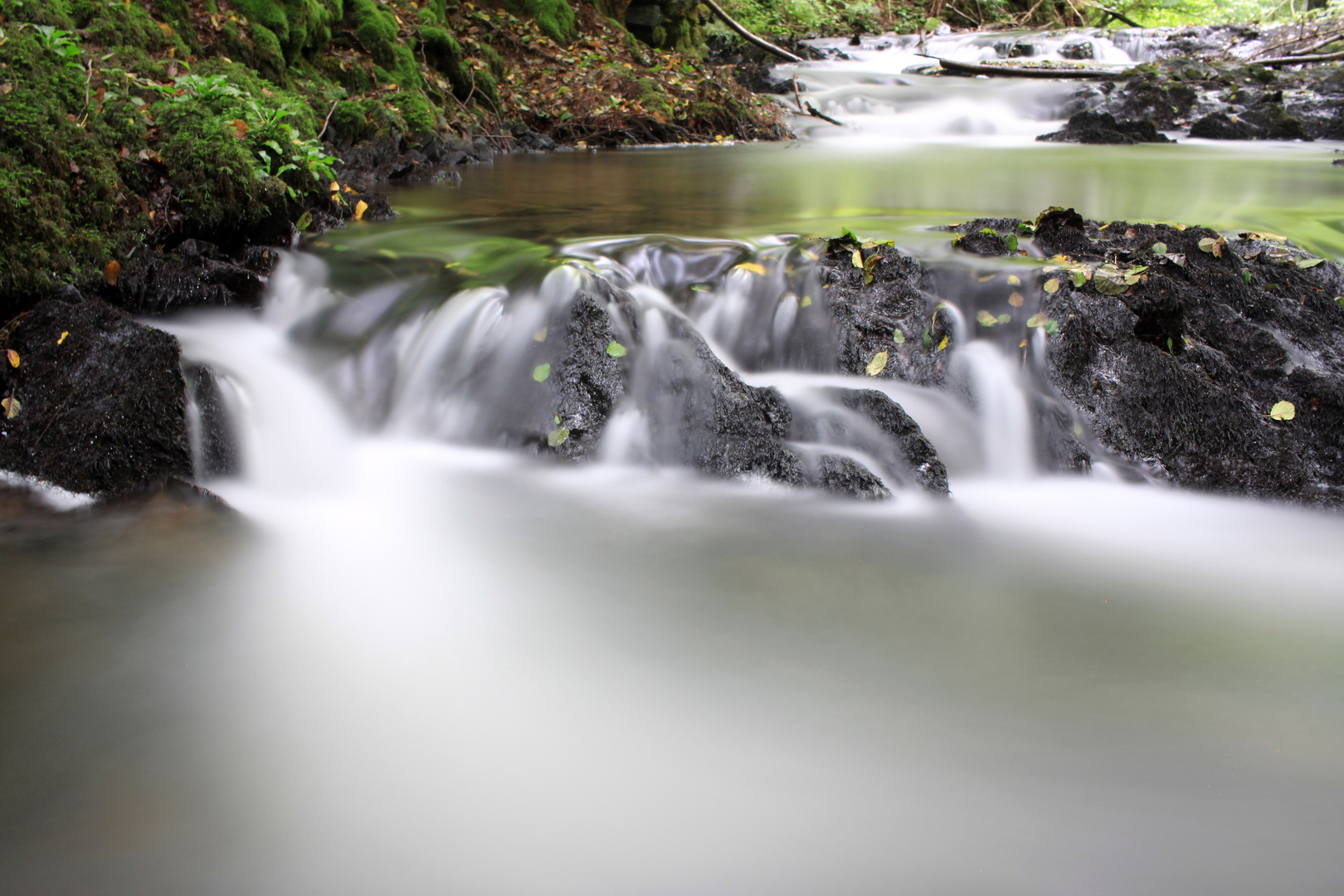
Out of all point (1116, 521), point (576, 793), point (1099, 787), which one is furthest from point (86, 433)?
point (1116, 521)

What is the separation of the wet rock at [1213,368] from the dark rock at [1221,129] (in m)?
8.75

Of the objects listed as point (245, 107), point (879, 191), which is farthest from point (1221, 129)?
point (245, 107)

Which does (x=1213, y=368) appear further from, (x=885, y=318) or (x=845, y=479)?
(x=845, y=479)

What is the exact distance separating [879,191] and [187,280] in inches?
200

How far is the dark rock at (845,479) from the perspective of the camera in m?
3.28

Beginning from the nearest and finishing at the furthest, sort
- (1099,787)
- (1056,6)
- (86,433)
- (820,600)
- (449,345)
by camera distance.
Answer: (1099,787) → (820,600) → (86,433) → (449,345) → (1056,6)

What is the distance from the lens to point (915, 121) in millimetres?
12773

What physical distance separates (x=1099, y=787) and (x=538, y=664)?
4.69 ft

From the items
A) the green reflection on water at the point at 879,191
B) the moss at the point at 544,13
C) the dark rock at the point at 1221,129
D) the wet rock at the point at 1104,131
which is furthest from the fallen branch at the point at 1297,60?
the moss at the point at 544,13

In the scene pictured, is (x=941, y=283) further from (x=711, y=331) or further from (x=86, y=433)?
(x=86, y=433)

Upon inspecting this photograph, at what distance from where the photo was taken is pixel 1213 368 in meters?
3.62

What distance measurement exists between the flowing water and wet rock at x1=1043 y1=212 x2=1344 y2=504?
196mm

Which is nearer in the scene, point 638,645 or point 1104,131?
point 638,645

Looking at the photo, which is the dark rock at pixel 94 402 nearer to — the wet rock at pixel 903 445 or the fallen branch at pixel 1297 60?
the wet rock at pixel 903 445
